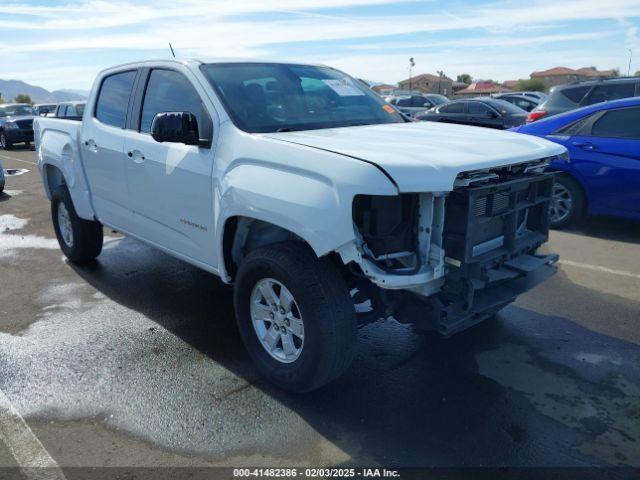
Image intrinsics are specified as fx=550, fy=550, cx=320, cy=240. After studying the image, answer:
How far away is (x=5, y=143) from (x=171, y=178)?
19.8 meters

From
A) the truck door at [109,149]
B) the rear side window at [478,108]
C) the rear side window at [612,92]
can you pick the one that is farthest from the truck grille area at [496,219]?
the rear side window at [478,108]

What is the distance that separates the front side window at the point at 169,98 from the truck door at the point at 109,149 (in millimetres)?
317

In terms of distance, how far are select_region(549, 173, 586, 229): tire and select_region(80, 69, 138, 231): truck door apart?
15.9 ft

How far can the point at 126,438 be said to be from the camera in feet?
9.98


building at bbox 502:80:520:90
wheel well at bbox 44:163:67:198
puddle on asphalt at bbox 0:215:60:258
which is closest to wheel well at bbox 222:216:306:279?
wheel well at bbox 44:163:67:198

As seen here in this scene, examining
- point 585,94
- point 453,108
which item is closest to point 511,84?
point 453,108

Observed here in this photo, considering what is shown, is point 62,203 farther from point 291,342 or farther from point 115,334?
point 291,342

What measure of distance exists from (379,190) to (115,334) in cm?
270

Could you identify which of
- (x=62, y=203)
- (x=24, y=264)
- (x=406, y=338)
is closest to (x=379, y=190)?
(x=406, y=338)

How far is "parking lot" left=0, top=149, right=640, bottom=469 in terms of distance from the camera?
2.89 m

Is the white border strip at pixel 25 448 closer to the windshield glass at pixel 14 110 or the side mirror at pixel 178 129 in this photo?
the side mirror at pixel 178 129

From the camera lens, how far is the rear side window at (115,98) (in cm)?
472

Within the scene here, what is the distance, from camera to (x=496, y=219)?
3.36 m

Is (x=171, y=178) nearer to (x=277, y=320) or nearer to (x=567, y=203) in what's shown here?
(x=277, y=320)
